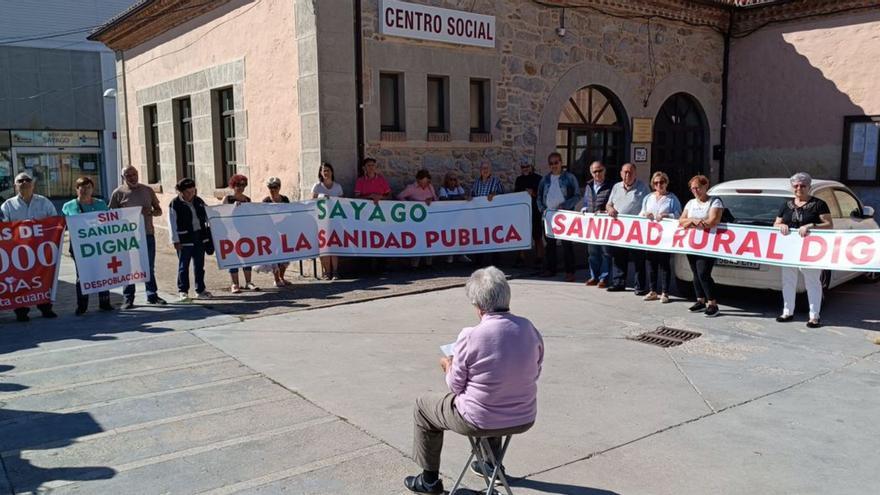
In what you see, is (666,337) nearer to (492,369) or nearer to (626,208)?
(626,208)

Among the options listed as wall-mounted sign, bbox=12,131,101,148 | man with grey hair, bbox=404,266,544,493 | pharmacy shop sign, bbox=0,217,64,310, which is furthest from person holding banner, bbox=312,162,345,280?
wall-mounted sign, bbox=12,131,101,148

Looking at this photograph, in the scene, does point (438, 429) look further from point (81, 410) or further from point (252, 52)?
point (252, 52)

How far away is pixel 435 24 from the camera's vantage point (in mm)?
11461

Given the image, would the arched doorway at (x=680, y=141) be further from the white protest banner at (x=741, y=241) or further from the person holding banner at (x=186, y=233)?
the person holding banner at (x=186, y=233)

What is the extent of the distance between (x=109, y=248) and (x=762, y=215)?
8.07 metres

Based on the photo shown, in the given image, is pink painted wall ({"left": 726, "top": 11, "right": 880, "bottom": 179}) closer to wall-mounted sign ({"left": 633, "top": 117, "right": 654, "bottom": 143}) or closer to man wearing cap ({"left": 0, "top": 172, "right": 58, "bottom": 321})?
wall-mounted sign ({"left": 633, "top": 117, "right": 654, "bottom": 143})

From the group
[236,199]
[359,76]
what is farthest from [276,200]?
[359,76]

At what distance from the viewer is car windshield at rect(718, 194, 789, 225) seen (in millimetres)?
8695

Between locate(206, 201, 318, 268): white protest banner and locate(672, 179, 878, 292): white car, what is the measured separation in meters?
5.09

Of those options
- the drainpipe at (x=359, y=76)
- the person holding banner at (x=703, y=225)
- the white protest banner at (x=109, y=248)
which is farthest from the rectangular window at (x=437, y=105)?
the white protest banner at (x=109, y=248)

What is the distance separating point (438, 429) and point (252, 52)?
32.6ft

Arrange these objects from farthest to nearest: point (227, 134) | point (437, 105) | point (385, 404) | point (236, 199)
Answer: point (227, 134) < point (437, 105) < point (236, 199) < point (385, 404)

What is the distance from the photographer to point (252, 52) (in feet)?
40.0

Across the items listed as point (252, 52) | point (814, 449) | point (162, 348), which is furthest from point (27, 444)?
point (252, 52)
